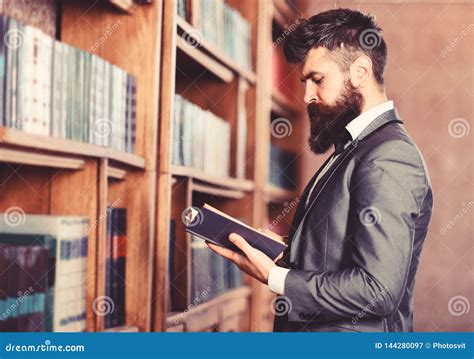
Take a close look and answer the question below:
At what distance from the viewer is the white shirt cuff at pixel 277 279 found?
1522 mm

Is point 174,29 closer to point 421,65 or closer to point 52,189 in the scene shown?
point 52,189

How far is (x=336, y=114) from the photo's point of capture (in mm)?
1708

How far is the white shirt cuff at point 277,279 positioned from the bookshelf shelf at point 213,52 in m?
1.01

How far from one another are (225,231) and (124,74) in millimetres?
614

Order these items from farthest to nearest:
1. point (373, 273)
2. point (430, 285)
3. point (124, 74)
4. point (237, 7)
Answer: point (430, 285), point (237, 7), point (124, 74), point (373, 273)

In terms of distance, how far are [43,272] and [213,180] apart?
110 cm

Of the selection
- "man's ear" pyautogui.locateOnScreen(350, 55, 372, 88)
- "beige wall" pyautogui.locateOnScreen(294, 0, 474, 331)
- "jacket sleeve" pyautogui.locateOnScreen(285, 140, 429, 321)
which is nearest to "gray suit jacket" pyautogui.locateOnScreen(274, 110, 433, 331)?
"jacket sleeve" pyautogui.locateOnScreen(285, 140, 429, 321)

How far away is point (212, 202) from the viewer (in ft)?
10.0

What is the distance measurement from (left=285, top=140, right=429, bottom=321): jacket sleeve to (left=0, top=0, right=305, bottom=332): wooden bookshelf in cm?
60

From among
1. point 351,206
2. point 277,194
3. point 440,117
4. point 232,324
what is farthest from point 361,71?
point 440,117

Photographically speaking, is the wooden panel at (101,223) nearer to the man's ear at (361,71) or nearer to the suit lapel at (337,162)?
the suit lapel at (337,162)

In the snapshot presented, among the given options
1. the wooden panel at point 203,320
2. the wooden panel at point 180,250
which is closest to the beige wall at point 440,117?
the wooden panel at point 203,320

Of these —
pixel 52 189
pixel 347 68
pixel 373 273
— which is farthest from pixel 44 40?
pixel 373 273

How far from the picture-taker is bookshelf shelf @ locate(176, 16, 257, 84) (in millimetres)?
2309
